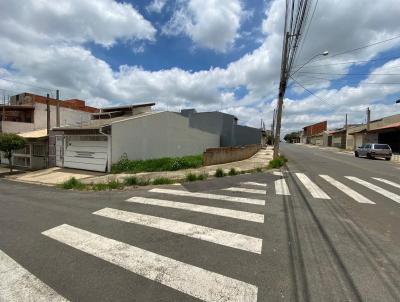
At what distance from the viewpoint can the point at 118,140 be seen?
15961mm

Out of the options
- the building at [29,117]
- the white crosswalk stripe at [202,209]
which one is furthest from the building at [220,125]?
the white crosswalk stripe at [202,209]

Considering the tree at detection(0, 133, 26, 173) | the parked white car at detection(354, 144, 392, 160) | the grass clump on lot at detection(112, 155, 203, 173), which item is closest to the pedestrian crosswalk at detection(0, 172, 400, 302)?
the grass clump on lot at detection(112, 155, 203, 173)

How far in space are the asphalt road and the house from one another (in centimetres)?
832

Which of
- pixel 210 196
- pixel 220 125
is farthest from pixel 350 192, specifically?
pixel 220 125

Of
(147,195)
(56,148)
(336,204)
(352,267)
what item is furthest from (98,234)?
(56,148)

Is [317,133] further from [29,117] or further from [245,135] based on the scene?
[29,117]

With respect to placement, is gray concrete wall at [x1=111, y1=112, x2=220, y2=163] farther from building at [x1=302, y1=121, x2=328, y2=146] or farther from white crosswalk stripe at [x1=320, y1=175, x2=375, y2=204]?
building at [x1=302, y1=121, x2=328, y2=146]

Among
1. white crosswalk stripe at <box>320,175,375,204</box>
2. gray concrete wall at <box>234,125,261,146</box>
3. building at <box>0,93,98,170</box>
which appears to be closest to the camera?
white crosswalk stripe at <box>320,175,375,204</box>

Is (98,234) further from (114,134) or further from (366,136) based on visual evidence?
(366,136)

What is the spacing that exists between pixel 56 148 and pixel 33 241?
16.2 m

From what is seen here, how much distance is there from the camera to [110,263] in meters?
3.77

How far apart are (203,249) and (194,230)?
87 centimetres

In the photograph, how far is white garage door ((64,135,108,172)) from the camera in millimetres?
15953

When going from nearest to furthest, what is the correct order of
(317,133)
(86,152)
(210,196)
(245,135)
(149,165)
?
(210,196) → (149,165) → (86,152) → (245,135) → (317,133)
